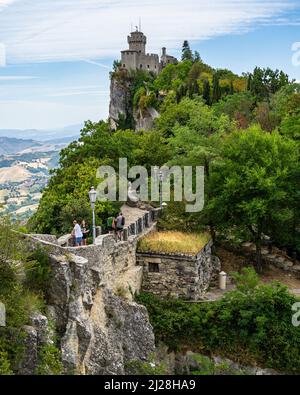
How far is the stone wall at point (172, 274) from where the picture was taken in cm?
2156

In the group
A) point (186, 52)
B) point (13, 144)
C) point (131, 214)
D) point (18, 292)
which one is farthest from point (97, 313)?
point (13, 144)

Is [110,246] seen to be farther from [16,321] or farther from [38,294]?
[16,321]

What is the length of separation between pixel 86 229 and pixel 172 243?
11.8 ft

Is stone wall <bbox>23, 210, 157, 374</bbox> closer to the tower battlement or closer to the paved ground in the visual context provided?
the paved ground

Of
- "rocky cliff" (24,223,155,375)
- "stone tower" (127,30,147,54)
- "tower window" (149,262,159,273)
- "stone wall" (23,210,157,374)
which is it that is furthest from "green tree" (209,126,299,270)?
"stone tower" (127,30,147,54)

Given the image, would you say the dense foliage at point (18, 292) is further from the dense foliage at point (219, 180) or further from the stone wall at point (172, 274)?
the stone wall at point (172, 274)

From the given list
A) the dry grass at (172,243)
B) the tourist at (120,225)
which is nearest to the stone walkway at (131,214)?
the tourist at (120,225)

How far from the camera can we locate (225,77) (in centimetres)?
7512

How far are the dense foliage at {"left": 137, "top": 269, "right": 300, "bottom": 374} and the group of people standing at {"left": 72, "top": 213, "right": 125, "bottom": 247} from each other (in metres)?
3.01

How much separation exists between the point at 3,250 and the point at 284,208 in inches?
607

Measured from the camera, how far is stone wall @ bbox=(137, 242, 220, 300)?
21.6 metres

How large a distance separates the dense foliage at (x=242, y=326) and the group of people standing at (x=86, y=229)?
3.01m

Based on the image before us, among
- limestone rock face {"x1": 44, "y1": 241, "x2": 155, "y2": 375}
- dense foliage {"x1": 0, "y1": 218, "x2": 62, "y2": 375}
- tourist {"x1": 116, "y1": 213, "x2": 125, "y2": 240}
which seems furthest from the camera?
tourist {"x1": 116, "y1": 213, "x2": 125, "y2": 240}
